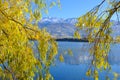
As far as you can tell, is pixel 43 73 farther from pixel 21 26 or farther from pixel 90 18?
pixel 90 18

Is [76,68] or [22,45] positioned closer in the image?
[22,45]

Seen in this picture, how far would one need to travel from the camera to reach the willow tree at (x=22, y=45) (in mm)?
4637

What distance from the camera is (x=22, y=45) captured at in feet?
15.8

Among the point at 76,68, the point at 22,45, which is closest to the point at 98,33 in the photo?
the point at 22,45

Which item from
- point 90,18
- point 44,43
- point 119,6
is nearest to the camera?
point 119,6

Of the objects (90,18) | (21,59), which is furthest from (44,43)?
(90,18)

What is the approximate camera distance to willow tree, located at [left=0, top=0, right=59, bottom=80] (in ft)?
15.2

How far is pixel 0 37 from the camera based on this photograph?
4750 mm

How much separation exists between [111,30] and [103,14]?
0.23 metres

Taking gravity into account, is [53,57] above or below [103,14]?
below

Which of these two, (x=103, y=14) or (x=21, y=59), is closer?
(x=103, y=14)

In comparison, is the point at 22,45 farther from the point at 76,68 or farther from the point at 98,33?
the point at 76,68

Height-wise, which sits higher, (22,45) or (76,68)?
(22,45)

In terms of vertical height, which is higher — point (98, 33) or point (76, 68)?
point (98, 33)
